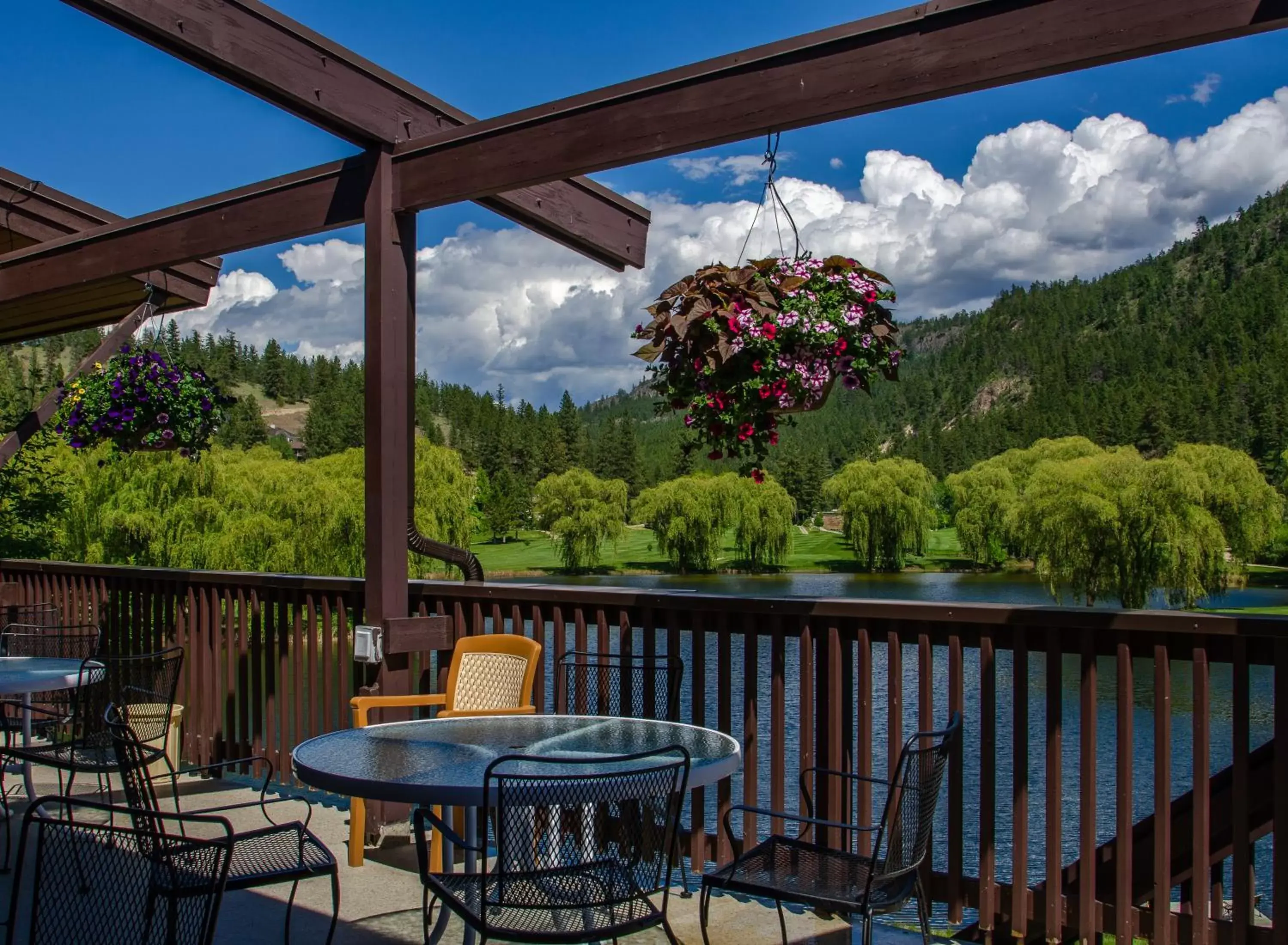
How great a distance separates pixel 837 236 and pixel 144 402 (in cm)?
362

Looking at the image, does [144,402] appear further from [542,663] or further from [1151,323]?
[1151,323]

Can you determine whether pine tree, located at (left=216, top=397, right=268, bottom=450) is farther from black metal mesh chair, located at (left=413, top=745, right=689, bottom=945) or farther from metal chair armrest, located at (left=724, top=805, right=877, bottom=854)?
black metal mesh chair, located at (left=413, top=745, right=689, bottom=945)

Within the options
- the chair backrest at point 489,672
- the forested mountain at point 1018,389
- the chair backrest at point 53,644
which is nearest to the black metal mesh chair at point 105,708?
the chair backrest at point 53,644

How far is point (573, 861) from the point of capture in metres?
2.33

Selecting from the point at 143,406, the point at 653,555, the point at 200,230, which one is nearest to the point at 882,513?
the point at 653,555

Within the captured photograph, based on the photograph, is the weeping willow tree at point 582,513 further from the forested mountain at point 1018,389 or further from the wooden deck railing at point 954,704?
the wooden deck railing at point 954,704

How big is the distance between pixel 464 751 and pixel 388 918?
0.86 m

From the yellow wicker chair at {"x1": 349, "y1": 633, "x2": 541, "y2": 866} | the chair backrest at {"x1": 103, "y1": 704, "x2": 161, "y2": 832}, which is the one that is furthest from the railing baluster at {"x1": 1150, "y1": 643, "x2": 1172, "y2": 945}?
the chair backrest at {"x1": 103, "y1": 704, "x2": 161, "y2": 832}

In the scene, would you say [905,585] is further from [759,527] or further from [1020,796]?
[1020,796]

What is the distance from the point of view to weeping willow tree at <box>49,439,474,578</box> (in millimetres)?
23359

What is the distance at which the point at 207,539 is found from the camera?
2344cm

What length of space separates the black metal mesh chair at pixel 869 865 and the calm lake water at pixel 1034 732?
1.61 ft

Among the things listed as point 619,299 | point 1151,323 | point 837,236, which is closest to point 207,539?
point 619,299

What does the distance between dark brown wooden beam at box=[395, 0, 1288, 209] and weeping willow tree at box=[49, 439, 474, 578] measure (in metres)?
20.8
